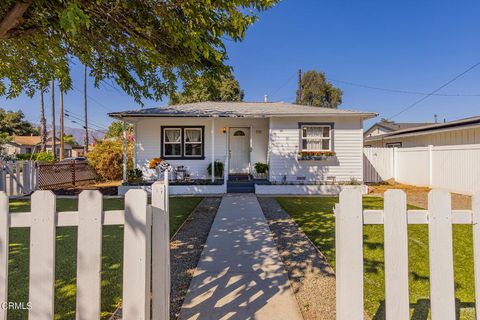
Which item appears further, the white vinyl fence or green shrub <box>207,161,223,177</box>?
green shrub <box>207,161,223,177</box>

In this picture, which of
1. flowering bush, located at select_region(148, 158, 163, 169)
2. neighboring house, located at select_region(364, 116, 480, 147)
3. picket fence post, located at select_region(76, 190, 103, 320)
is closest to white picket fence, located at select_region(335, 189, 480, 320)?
picket fence post, located at select_region(76, 190, 103, 320)

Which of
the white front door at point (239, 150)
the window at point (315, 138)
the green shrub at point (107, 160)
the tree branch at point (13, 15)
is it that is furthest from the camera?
the green shrub at point (107, 160)

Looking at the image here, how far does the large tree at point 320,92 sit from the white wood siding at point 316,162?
89.8 feet

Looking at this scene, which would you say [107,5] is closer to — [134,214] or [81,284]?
[134,214]

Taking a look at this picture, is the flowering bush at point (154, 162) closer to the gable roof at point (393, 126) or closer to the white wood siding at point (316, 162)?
the white wood siding at point (316, 162)

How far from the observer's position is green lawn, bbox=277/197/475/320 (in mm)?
2760

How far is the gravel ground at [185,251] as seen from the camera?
292cm

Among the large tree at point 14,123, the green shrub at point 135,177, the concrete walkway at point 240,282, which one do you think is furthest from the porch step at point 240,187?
the large tree at point 14,123

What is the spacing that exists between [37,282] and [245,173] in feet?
38.8

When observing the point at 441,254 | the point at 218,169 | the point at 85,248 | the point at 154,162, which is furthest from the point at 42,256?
the point at 218,169

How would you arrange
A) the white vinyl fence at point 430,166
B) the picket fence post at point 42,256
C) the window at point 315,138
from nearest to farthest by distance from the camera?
the picket fence post at point 42,256
the white vinyl fence at point 430,166
the window at point 315,138

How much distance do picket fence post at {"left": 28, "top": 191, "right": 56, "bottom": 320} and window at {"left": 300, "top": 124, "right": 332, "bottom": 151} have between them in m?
11.4

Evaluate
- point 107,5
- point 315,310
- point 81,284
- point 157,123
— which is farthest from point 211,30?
point 157,123

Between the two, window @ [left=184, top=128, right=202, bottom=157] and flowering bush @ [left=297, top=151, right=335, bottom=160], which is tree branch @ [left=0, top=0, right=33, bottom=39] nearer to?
window @ [left=184, top=128, right=202, bottom=157]
